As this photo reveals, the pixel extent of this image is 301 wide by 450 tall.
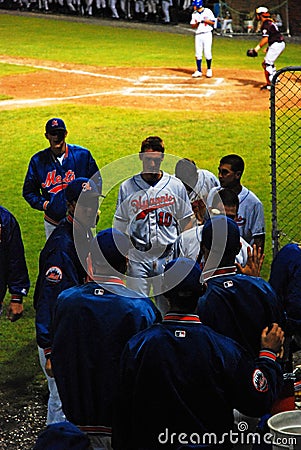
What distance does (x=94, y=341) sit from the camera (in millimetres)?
4598

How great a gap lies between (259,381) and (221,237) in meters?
1.02

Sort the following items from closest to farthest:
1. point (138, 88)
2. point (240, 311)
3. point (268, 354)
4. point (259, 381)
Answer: point (259, 381), point (268, 354), point (240, 311), point (138, 88)

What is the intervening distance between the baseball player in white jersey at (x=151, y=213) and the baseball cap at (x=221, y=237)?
2.33 m

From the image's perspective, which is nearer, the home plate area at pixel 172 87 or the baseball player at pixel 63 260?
the baseball player at pixel 63 260

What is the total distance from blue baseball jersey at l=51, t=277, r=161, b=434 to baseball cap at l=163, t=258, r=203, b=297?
0.32m

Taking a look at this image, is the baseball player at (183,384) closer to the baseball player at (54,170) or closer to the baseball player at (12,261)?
the baseball player at (12,261)

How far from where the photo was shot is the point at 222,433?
4.18 m

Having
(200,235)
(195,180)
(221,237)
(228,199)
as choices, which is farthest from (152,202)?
(221,237)

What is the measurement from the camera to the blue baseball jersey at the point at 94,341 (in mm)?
4586

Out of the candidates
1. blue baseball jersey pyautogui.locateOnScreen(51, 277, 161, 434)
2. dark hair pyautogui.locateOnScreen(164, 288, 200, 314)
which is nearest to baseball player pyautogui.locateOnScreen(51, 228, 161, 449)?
blue baseball jersey pyautogui.locateOnScreen(51, 277, 161, 434)

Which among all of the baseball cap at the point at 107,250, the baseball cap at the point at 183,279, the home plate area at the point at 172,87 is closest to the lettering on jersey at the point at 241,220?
the baseball cap at the point at 107,250

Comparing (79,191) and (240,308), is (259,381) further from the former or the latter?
(79,191)

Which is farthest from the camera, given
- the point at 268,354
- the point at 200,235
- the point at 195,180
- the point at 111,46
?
the point at 111,46

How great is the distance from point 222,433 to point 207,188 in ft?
12.1
